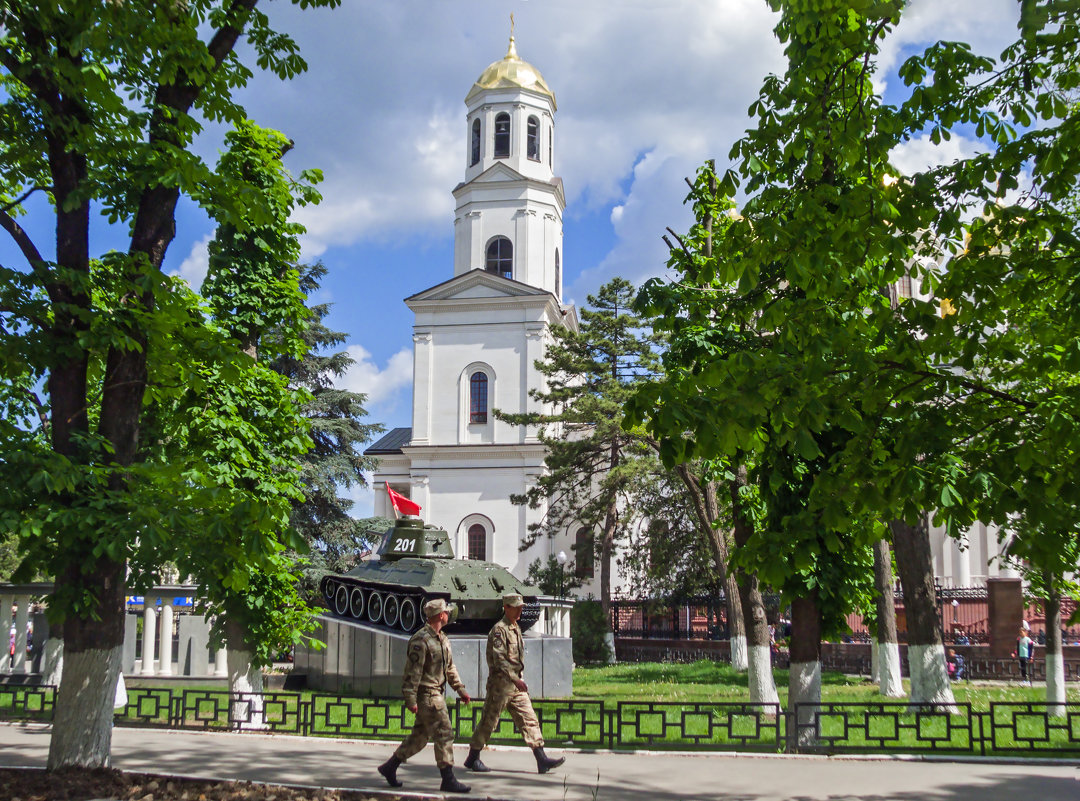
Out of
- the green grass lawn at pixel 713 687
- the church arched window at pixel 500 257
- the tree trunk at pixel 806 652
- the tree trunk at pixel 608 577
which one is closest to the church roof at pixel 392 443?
the church arched window at pixel 500 257

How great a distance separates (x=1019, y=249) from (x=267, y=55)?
268 inches

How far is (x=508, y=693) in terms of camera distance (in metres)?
8.84

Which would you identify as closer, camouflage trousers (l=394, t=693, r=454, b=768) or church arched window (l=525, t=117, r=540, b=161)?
camouflage trousers (l=394, t=693, r=454, b=768)

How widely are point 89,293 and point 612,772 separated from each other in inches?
239

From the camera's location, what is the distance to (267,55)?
31.4 feet

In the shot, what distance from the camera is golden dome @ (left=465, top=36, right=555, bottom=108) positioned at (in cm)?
4450

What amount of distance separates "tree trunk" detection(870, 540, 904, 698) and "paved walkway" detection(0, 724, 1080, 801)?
8178mm

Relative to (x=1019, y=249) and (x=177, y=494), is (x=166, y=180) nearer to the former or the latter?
(x=177, y=494)

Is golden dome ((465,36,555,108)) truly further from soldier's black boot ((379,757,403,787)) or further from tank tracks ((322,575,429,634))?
soldier's black boot ((379,757,403,787))

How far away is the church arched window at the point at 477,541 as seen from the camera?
42531 millimetres

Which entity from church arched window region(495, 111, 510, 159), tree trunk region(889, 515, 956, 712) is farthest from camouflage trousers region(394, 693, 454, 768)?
church arched window region(495, 111, 510, 159)

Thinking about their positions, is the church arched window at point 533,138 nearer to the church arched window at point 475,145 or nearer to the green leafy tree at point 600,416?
the church arched window at point 475,145

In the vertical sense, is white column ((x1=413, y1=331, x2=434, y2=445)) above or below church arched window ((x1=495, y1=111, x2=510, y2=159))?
below

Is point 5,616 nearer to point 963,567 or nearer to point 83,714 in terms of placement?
point 83,714
